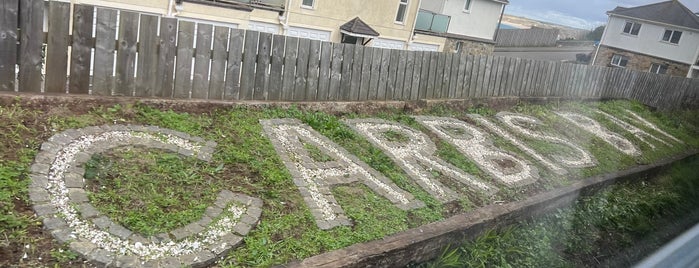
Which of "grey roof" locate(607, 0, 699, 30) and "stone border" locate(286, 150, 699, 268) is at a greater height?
"grey roof" locate(607, 0, 699, 30)

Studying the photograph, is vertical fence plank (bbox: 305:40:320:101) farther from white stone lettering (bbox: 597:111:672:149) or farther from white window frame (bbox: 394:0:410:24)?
white window frame (bbox: 394:0:410:24)

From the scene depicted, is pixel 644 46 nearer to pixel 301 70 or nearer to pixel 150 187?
pixel 301 70

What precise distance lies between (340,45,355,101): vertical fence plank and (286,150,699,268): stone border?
2.92 m

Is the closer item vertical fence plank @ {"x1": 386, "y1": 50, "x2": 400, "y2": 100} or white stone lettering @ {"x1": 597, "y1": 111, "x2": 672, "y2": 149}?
vertical fence plank @ {"x1": 386, "y1": 50, "x2": 400, "y2": 100}

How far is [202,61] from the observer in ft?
17.3

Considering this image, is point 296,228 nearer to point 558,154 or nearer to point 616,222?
point 616,222

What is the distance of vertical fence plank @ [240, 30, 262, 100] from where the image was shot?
555 centimetres

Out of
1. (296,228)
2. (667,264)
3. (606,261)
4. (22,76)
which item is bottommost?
(606,261)

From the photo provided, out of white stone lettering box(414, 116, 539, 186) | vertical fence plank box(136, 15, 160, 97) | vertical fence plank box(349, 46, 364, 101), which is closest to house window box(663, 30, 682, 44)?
white stone lettering box(414, 116, 539, 186)

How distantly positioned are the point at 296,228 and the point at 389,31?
686 inches

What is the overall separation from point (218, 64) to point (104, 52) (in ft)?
4.02

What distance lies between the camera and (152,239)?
291 centimetres

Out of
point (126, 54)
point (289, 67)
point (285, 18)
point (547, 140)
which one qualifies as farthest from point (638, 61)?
point (126, 54)

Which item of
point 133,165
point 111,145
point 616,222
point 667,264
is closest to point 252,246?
point 133,165
